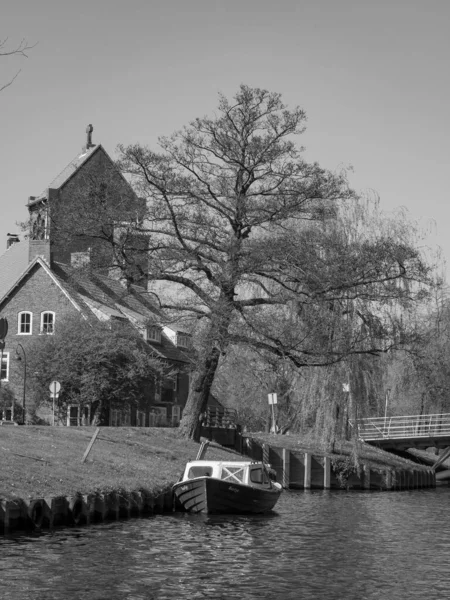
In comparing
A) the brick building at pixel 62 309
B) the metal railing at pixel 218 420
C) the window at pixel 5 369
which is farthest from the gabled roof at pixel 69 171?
the metal railing at pixel 218 420

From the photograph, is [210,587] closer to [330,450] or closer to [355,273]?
[355,273]

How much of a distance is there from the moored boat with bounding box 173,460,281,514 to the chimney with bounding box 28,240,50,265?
43.1 m

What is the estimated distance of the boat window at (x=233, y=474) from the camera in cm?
3638

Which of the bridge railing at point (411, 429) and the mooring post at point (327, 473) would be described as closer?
the mooring post at point (327, 473)

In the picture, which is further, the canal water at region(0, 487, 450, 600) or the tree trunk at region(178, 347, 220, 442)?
the tree trunk at region(178, 347, 220, 442)

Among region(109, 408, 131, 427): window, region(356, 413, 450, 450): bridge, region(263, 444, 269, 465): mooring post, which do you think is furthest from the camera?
region(109, 408, 131, 427): window

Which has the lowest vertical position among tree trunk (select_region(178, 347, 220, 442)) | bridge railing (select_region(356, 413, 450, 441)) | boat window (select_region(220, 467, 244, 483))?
boat window (select_region(220, 467, 244, 483))

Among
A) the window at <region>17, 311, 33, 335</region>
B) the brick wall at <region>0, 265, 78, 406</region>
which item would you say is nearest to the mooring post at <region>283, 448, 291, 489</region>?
the brick wall at <region>0, 265, 78, 406</region>

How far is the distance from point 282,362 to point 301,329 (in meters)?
2.61

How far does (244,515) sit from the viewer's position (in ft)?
117

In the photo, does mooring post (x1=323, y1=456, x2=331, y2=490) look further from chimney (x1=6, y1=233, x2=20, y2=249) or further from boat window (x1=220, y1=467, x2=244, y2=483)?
chimney (x1=6, y1=233, x2=20, y2=249)

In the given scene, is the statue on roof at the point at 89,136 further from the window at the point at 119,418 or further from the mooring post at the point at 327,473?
the mooring post at the point at 327,473

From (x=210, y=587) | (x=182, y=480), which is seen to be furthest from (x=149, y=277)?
(x=210, y=587)

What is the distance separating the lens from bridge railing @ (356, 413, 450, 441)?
64188 mm
